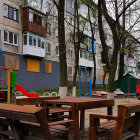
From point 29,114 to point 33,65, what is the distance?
2187 centimetres

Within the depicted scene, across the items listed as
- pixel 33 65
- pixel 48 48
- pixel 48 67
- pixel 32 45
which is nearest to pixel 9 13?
pixel 32 45

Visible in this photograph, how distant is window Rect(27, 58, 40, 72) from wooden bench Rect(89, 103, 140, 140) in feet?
67.1

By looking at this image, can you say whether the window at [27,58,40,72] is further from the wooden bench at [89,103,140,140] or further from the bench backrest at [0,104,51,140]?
the bench backrest at [0,104,51,140]

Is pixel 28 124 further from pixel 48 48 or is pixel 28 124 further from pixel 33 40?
pixel 48 48

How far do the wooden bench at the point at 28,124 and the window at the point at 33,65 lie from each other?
20.4 metres

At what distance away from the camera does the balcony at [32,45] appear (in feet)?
73.9

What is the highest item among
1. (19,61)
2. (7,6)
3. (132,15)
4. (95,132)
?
(7,6)

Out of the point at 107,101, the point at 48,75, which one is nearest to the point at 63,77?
the point at 107,101

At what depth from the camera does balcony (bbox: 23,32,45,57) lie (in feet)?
73.9

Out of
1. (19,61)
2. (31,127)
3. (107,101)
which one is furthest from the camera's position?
(19,61)

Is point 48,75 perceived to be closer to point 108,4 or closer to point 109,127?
point 108,4

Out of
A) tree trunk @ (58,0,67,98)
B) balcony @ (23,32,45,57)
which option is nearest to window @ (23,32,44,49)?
balcony @ (23,32,45,57)

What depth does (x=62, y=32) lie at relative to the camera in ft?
33.9

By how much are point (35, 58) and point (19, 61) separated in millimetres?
2370
